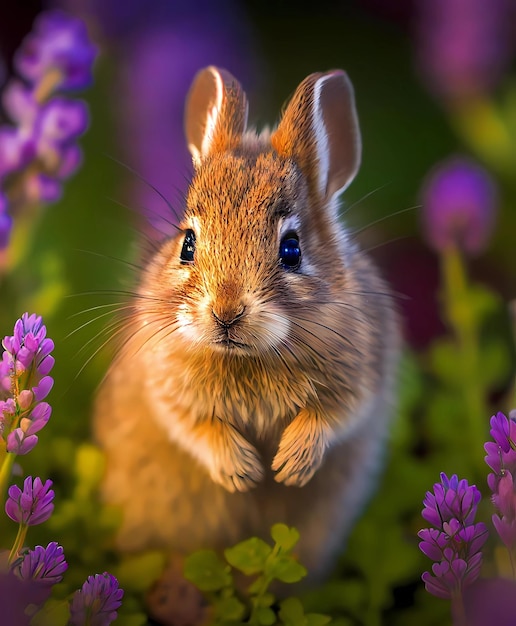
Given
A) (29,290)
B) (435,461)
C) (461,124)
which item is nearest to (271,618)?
(435,461)

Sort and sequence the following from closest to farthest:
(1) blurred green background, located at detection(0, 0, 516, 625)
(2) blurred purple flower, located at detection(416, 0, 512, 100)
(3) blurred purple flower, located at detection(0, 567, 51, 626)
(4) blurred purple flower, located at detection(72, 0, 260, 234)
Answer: (3) blurred purple flower, located at detection(0, 567, 51, 626) < (1) blurred green background, located at detection(0, 0, 516, 625) < (4) blurred purple flower, located at detection(72, 0, 260, 234) < (2) blurred purple flower, located at detection(416, 0, 512, 100)

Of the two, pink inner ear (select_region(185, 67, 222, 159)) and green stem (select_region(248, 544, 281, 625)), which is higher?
pink inner ear (select_region(185, 67, 222, 159))

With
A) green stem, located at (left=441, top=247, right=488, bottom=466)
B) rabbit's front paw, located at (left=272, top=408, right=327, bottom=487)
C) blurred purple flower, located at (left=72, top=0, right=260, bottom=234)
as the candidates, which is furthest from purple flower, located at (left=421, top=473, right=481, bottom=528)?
blurred purple flower, located at (left=72, top=0, right=260, bottom=234)

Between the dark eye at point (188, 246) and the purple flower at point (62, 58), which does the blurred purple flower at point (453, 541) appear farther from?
the purple flower at point (62, 58)

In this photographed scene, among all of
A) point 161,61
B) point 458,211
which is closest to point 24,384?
point 458,211

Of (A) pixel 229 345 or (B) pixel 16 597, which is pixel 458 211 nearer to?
(A) pixel 229 345

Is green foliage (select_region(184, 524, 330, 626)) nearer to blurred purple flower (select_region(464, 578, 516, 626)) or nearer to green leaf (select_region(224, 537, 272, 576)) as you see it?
green leaf (select_region(224, 537, 272, 576))

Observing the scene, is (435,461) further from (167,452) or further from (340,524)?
(167,452)
